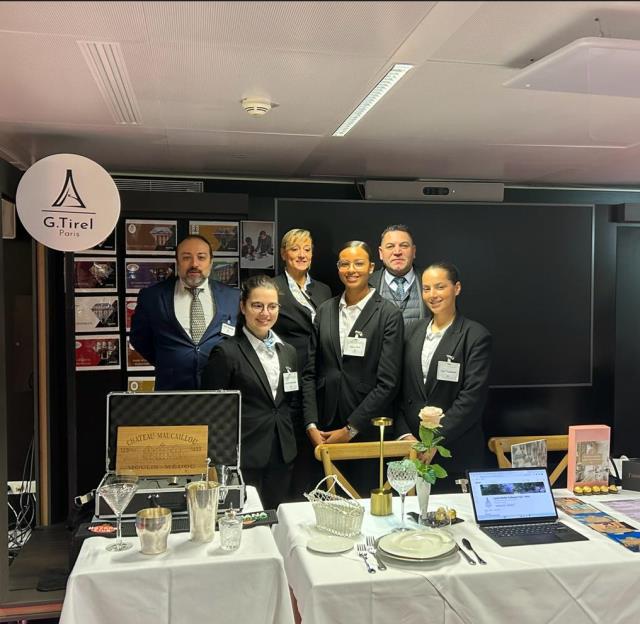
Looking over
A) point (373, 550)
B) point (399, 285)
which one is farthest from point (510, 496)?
point (399, 285)

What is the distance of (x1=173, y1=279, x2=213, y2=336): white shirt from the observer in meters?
4.20

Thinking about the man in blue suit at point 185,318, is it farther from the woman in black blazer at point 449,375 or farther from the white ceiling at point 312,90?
the woman in black blazer at point 449,375

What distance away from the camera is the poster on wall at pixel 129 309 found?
4418 mm

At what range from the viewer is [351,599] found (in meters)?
2.10

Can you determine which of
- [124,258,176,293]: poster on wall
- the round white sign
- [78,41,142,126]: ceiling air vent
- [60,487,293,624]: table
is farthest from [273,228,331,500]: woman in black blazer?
[60,487,293,624]: table

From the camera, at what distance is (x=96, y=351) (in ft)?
14.5

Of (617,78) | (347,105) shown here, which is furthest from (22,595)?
(617,78)

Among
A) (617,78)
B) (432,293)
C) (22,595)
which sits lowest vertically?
(22,595)

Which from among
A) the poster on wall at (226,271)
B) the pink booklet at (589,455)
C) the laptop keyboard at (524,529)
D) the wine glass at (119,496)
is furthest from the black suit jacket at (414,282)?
the wine glass at (119,496)

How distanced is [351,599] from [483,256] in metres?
3.13

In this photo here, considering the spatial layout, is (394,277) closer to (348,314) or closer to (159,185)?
(348,314)

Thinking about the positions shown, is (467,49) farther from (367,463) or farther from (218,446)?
(367,463)

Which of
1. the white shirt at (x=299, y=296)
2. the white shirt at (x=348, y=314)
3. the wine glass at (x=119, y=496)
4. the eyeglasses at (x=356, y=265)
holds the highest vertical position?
the eyeglasses at (x=356, y=265)

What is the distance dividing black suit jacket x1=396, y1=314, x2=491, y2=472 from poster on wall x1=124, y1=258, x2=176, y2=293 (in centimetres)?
167
